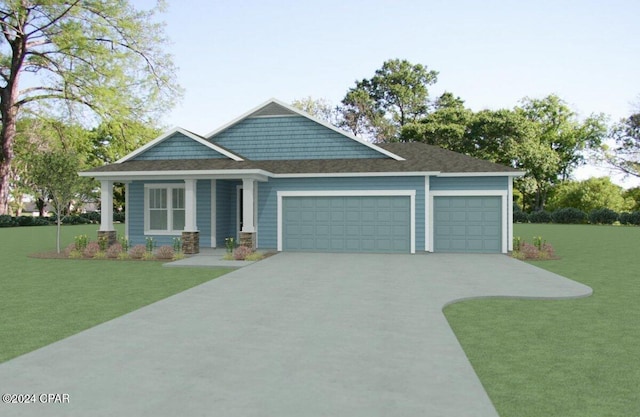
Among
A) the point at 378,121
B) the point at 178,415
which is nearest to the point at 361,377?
the point at 178,415

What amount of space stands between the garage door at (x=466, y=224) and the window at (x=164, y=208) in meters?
10.9

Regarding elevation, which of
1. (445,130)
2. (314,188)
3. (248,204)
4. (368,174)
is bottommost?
(248,204)

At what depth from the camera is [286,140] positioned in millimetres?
21516

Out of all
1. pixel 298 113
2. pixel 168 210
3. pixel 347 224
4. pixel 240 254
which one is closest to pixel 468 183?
pixel 347 224

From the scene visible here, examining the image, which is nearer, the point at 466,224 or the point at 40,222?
the point at 466,224

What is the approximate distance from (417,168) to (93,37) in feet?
92.7

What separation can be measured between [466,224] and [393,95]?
39.1 m

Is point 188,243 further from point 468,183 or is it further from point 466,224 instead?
point 468,183

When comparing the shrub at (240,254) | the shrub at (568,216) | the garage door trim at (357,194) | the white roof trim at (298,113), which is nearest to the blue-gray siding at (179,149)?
the white roof trim at (298,113)

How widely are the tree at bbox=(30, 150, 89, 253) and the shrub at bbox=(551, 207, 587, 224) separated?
161 ft

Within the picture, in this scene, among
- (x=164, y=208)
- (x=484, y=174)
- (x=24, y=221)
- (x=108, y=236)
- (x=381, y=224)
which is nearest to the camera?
(x=108, y=236)

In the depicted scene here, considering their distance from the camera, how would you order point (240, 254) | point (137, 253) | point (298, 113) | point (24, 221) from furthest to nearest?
point (24, 221) → point (298, 113) → point (137, 253) → point (240, 254)

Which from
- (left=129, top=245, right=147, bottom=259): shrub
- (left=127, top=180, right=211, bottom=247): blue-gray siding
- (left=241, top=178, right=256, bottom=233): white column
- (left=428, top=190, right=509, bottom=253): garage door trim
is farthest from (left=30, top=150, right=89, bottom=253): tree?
(left=428, top=190, right=509, bottom=253): garage door trim

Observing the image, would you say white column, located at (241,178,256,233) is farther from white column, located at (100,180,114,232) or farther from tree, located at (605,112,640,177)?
tree, located at (605,112,640,177)
